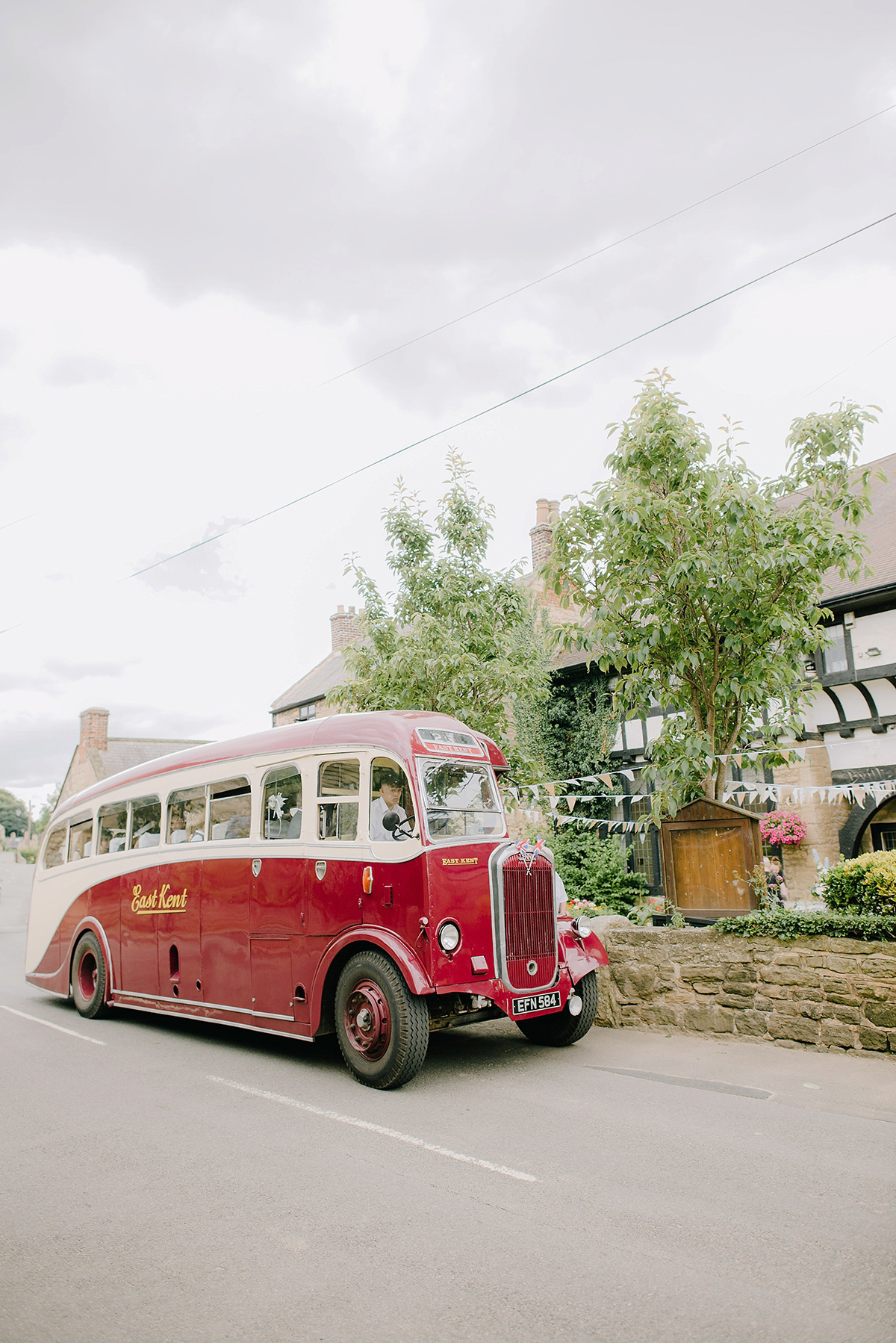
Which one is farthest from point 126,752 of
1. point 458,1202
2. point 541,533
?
point 458,1202

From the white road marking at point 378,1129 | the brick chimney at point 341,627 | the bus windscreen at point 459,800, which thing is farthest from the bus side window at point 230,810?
the brick chimney at point 341,627

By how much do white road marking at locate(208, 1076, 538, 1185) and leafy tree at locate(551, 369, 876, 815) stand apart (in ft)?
16.6

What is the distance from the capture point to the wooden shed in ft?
28.8

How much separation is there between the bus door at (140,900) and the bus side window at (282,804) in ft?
7.28

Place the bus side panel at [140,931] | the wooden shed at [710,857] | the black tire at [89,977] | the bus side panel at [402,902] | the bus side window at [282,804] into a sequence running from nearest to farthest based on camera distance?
the bus side panel at [402,902] → the bus side window at [282,804] → the wooden shed at [710,857] → the bus side panel at [140,931] → the black tire at [89,977]

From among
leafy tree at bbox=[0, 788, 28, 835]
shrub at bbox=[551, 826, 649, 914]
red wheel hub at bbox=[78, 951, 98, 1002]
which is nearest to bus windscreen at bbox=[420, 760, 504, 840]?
red wheel hub at bbox=[78, 951, 98, 1002]

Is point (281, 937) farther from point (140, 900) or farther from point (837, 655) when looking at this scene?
point (837, 655)

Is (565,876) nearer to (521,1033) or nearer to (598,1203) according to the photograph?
(521,1033)

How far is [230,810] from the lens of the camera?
8.70 m

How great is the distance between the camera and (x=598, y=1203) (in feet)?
14.1

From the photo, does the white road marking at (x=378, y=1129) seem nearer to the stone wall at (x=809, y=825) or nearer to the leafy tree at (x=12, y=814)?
the stone wall at (x=809, y=825)

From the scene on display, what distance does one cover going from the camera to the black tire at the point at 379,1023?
21.4 feet

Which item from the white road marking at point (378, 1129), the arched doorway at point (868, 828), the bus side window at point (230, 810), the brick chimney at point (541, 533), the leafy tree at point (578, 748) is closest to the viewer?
the white road marking at point (378, 1129)

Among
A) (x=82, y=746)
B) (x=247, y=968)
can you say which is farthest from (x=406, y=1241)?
(x=82, y=746)
